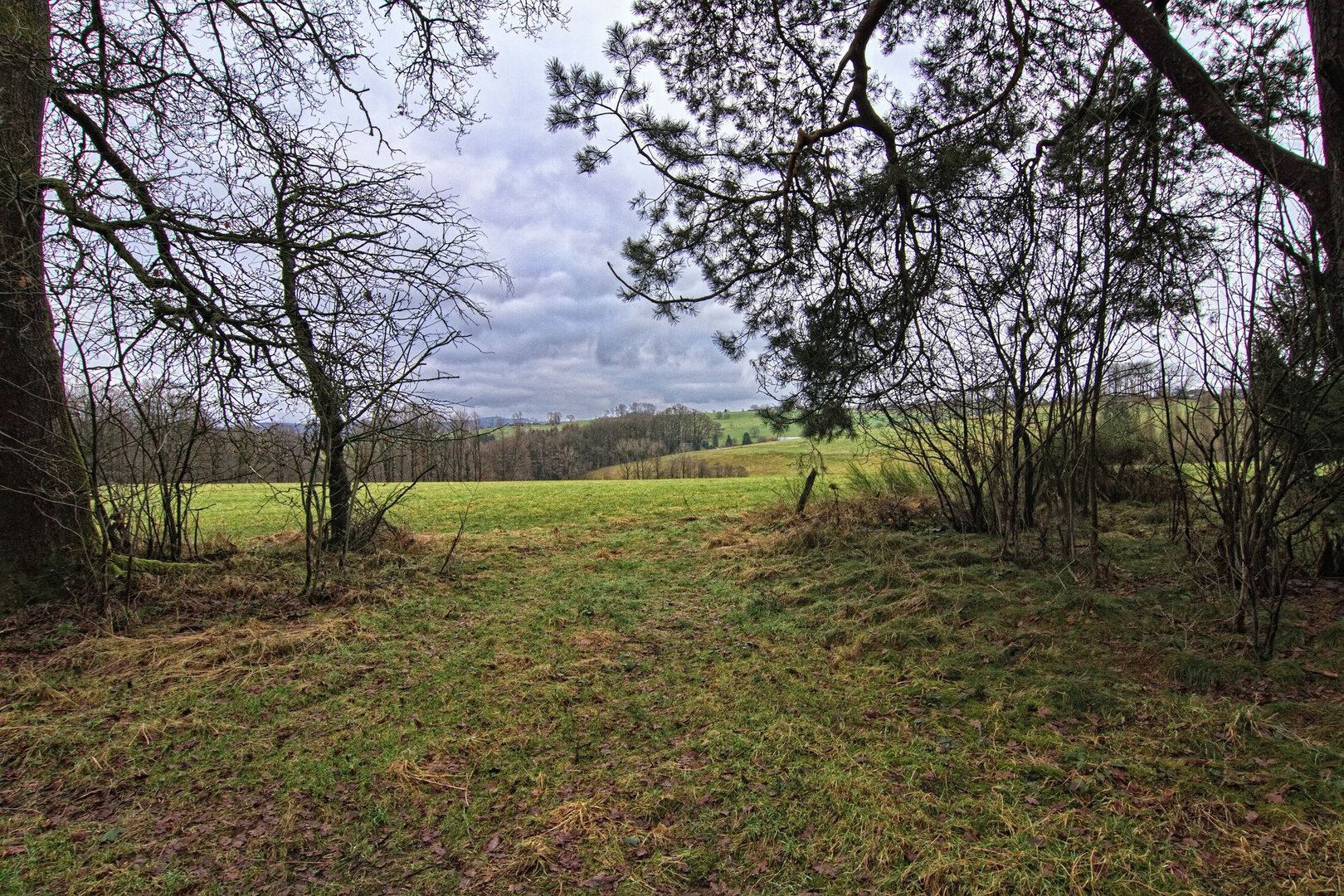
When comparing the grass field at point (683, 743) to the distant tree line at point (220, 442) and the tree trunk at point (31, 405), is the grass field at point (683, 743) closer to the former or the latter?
the tree trunk at point (31, 405)

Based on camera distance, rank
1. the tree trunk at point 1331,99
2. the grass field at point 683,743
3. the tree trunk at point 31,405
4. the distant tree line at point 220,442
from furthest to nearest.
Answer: the distant tree line at point 220,442, the tree trunk at point 31,405, the tree trunk at point 1331,99, the grass field at point 683,743

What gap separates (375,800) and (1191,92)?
19.2 feet

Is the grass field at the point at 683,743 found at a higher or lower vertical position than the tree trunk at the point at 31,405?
lower

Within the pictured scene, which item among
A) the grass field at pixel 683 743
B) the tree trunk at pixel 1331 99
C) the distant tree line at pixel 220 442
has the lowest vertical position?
the grass field at pixel 683 743

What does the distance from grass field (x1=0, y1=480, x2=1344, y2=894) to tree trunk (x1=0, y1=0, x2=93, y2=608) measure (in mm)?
423

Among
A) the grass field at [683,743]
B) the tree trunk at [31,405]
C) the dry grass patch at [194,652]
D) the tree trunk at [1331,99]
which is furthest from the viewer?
the tree trunk at [31,405]

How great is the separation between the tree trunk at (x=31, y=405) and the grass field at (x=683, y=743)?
1.39ft

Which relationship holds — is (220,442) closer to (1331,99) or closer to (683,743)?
(683,743)

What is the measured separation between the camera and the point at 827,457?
957cm

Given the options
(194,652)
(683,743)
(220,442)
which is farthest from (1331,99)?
(220,442)

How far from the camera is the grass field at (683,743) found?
6.53 feet

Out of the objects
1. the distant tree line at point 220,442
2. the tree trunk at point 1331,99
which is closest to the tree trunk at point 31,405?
the distant tree line at point 220,442

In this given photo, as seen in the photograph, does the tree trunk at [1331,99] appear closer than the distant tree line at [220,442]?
Yes

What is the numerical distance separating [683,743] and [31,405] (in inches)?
197
